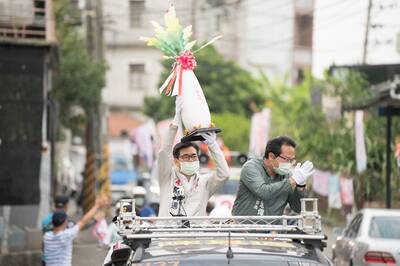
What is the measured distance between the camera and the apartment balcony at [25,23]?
2228cm

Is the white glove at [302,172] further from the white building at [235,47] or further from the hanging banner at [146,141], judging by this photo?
the white building at [235,47]

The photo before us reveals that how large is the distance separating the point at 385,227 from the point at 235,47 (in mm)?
49271

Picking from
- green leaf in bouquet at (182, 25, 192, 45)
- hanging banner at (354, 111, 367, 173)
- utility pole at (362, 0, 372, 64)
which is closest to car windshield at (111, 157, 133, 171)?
utility pole at (362, 0, 372, 64)

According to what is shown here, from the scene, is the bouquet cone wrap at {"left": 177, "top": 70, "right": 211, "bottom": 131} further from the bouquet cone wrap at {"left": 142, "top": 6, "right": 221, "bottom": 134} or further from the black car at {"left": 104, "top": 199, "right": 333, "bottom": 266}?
the black car at {"left": 104, "top": 199, "right": 333, "bottom": 266}

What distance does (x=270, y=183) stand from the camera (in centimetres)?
892

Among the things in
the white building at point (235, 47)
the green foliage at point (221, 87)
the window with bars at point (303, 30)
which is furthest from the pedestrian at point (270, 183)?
the window with bars at point (303, 30)

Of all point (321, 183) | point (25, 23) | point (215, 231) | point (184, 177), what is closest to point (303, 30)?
point (321, 183)

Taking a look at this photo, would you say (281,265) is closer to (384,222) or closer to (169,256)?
(169,256)

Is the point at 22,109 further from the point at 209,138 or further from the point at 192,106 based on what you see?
the point at 209,138

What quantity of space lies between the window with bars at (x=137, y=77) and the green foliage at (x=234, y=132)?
50.7 ft

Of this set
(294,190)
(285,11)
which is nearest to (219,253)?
(294,190)

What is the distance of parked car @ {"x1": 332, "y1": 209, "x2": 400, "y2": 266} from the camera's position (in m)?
13.7

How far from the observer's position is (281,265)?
21.4ft

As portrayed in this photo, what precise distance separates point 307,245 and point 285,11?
51.4 m
